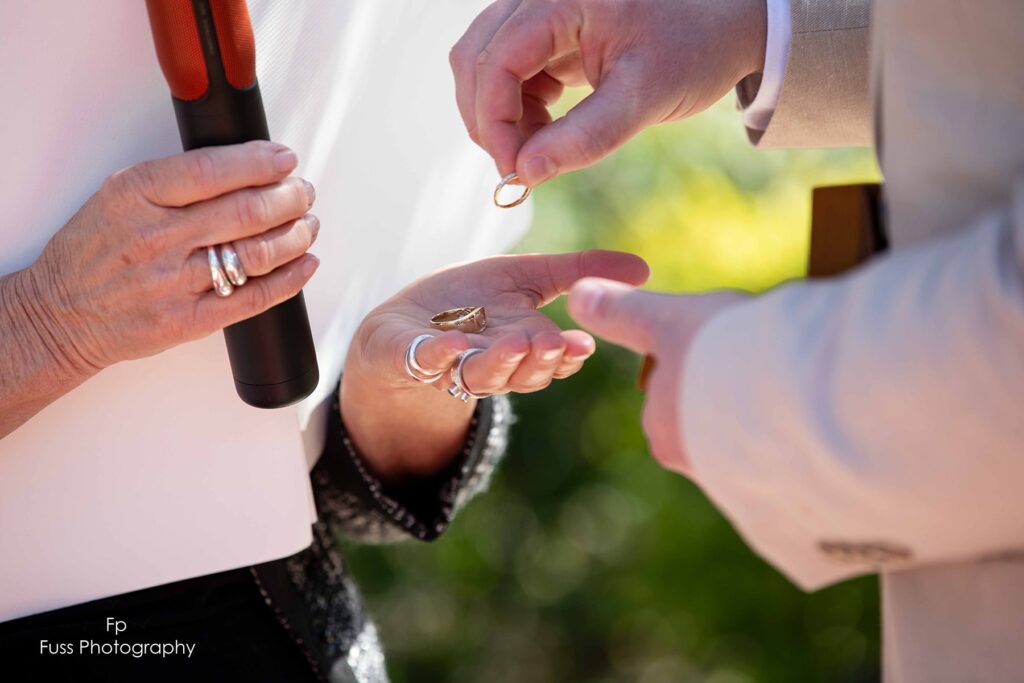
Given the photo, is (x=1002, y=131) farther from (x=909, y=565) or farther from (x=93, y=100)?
(x=93, y=100)

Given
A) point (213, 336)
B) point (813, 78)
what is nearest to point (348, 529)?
point (213, 336)

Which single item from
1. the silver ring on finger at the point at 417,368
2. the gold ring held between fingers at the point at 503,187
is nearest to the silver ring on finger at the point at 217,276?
the silver ring on finger at the point at 417,368

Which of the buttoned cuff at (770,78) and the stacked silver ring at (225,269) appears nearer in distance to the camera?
the stacked silver ring at (225,269)

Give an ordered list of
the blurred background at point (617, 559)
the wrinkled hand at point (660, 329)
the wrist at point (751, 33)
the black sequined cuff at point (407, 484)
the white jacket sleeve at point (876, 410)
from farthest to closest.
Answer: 1. the blurred background at point (617, 559)
2. the black sequined cuff at point (407, 484)
3. the wrist at point (751, 33)
4. the wrinkled hand at point (660, 329)
5. the white jacket sleeve at point (876, 410)

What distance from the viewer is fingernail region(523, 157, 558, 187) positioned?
1.13 metres

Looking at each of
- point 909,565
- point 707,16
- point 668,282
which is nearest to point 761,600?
point 668,282

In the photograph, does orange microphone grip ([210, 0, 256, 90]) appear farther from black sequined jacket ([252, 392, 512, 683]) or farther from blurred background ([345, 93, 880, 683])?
blurred background ([345, 93, 880, 683])

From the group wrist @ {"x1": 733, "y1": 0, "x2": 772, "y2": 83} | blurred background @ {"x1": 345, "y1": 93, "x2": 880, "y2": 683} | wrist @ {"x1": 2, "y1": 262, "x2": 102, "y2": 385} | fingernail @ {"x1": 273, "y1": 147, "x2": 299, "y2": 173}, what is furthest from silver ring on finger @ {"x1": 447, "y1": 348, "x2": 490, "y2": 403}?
blurred background @ {"x1": 345, "y1": 93, "x2": 880, "y2": 683}

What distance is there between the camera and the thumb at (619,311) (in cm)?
83

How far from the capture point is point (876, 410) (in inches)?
27.5

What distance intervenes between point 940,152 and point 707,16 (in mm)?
587

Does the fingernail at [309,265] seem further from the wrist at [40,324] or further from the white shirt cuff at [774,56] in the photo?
the white shirt cuff at [774,56]

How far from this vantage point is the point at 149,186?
3.40 ft

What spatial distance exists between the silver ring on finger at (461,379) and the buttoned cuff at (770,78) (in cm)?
62
